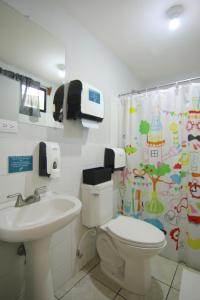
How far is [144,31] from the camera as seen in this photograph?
5.00 ft

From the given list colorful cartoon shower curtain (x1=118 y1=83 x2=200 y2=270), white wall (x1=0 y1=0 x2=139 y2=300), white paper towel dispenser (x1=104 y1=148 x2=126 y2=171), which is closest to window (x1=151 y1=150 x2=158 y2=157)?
colorful cartoon shower curtain (x1=118 y1=83 x2=200 y2=270)

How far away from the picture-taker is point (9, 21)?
3.22ft

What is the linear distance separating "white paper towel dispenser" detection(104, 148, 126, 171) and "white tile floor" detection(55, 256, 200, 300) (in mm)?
995

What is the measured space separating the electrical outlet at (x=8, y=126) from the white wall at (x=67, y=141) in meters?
0.03

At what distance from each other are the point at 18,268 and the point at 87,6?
2004 mm

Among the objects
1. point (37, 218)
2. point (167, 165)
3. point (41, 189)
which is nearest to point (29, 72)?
point (41, 189)

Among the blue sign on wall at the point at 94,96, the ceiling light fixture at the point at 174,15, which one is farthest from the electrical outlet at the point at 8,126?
the ceiling light fixture at the point at 174,15

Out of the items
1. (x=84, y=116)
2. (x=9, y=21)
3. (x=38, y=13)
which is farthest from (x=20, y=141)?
(x=38, y=13)

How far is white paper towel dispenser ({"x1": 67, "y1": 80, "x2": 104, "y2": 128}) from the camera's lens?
130cm

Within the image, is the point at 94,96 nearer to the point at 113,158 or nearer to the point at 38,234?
the point at 113,158

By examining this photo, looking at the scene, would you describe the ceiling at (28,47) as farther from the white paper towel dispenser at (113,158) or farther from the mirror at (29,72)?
the white paper towel dispenser at (113,158)

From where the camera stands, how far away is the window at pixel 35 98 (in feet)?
3.52

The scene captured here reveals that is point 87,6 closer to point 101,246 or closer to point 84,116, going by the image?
point 84,116

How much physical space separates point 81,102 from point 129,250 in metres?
1.21
